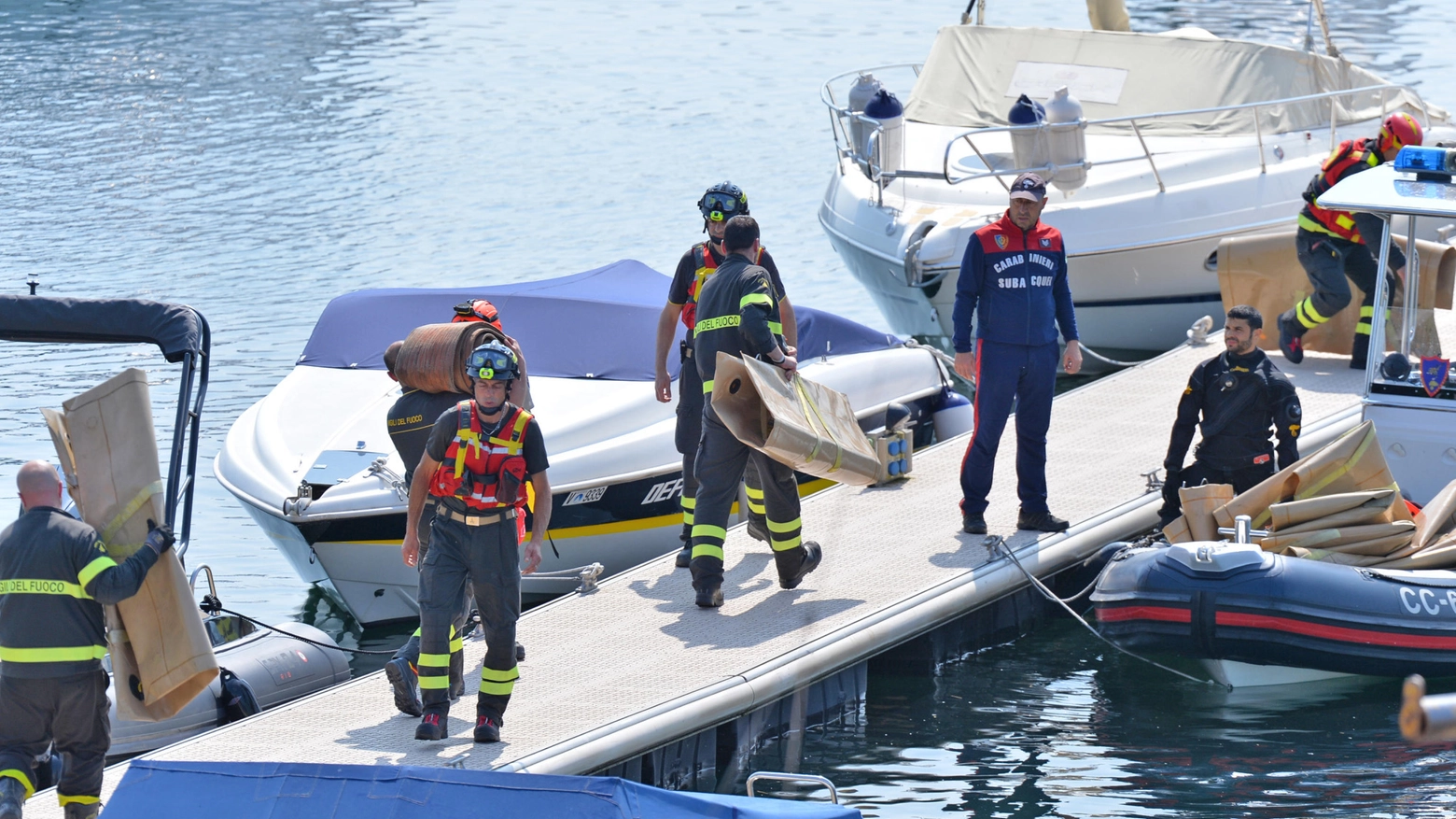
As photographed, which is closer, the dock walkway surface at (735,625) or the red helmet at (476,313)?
the dock walkway surface at (735,625)

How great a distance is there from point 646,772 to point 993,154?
9.12 meters

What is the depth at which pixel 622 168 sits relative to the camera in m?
22.5

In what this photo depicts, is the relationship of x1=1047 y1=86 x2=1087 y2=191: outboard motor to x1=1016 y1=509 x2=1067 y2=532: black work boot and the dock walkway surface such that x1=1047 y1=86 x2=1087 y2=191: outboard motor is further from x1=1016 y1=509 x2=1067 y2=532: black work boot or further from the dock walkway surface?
x1=1016 y1=509 x2=1067 y2=532: black work boot

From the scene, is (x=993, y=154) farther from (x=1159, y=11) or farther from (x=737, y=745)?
(x=1159, y=11)

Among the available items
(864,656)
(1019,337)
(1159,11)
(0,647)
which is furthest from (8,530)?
(1159,11)

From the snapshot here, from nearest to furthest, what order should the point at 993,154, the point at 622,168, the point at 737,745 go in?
the point at 737,745
the point at 993,154
the point at 622,168

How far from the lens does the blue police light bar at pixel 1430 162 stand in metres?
8.45

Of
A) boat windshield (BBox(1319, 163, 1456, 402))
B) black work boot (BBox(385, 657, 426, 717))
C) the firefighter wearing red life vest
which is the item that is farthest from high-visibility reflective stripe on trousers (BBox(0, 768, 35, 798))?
the firefighter wearing red life vest

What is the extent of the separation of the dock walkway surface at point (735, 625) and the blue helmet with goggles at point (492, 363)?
4.66 ft

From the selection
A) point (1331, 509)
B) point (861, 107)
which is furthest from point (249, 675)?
point (861, 107)

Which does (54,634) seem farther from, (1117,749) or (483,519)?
(1117,749)

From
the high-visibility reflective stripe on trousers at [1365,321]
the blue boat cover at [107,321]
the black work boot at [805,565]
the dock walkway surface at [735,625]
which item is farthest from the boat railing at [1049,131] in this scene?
the blue boat cover at [107,321]

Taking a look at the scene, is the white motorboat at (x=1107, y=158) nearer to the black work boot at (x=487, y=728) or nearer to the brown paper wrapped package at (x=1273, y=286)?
the brown paper wrapped package at (x=1273, y=286)

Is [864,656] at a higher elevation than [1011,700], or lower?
higher
